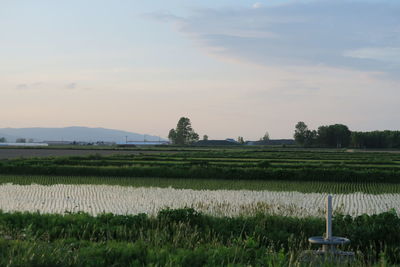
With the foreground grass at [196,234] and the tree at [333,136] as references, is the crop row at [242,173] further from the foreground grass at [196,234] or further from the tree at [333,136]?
the tree at [333,136]

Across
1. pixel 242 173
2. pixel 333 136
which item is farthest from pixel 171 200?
pixel 333 136

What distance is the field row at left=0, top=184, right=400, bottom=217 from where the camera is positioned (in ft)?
49.2

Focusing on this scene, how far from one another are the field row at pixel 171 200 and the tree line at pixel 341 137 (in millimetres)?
112870

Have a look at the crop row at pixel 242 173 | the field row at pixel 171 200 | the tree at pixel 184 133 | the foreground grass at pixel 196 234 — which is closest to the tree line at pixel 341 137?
the tree at pixel 184 133

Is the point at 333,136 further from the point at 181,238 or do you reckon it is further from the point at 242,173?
the point at 181,238

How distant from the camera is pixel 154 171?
29.4m

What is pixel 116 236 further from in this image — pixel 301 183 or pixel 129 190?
pixel 301 183

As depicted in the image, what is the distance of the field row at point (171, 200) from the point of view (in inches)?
590

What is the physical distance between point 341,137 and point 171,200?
12643 centimetres

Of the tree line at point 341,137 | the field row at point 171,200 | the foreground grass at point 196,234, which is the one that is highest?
the tree line at point 341,137

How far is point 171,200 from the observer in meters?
17.6

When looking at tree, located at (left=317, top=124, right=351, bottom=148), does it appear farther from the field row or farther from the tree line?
the field row

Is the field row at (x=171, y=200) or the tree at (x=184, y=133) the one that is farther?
the tree at (x=184, y=133)

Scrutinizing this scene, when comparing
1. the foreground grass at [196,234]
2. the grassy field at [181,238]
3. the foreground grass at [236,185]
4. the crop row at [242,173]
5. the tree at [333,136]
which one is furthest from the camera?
the tree at [333,136]
